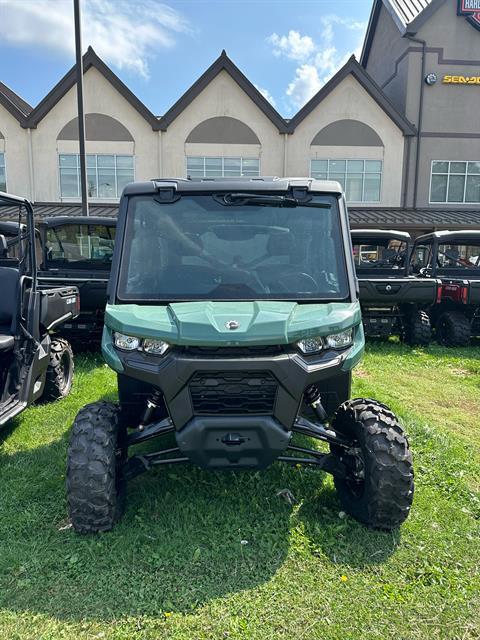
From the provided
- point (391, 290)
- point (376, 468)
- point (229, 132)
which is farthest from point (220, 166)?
point (376, 468)

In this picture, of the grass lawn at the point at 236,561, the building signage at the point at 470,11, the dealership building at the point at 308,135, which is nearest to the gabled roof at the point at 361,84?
the dealership building at the point at 308,135

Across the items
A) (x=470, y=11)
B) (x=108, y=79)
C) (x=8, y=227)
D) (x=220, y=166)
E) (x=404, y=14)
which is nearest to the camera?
(x=8, y=227)

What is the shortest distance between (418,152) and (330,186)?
19067mm

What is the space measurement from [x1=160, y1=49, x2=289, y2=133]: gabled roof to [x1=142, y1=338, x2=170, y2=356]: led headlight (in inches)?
715

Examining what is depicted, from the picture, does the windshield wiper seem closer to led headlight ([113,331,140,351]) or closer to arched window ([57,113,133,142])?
led headlight ([113,331,140,351])

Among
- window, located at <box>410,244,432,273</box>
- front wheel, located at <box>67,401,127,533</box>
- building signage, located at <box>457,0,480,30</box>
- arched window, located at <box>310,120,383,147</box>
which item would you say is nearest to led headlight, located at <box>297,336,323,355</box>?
front wheel, located at <box>67,401,127,533</box>

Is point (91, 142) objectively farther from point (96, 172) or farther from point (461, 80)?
point (461, 80)

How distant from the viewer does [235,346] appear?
2.71 metres

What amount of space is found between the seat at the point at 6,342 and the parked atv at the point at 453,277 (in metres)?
7.14

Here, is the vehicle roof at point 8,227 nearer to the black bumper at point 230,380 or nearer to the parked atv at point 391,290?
the black bumper at point 230,380

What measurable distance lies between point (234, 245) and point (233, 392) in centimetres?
106

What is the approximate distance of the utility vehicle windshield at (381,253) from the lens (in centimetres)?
944

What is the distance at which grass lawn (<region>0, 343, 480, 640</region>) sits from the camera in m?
2.39

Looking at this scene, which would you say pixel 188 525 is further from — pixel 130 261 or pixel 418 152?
pixel 418 152
